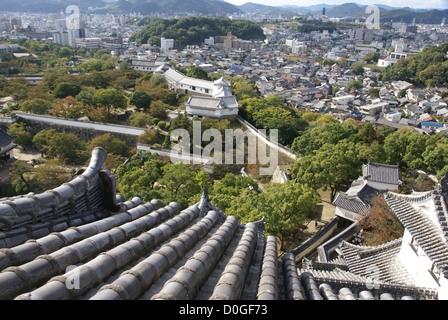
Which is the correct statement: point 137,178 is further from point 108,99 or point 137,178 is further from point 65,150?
point 108,99

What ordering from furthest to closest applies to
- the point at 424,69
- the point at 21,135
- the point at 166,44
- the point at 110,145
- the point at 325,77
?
the point at 166,44 < the point at 325,77 < the point at 424,69 < the point at 21,135 < the point at 110,145

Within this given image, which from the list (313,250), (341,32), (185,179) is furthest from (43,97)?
(341,32)

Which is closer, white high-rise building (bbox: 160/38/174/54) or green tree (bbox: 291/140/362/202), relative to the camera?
green tree (bbox: 291/140/362/202)

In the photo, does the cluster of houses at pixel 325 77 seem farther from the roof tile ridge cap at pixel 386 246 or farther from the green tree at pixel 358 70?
the roof tile ridge cap at pixel 386 246

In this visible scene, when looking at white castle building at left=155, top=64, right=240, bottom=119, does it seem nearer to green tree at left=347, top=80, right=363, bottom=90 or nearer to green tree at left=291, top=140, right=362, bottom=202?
green tree at left=291, top=140, right=362, bottom=202

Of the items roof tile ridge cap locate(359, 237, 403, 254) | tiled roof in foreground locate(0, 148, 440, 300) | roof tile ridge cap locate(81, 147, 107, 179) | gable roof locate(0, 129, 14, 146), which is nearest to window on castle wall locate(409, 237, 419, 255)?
roof tile ridge cap locate(359, 237, 403, 254)

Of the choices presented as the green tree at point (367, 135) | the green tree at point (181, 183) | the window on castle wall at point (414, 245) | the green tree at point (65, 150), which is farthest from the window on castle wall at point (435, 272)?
the green tree at point (65, 150)

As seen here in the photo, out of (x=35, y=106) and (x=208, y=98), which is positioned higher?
(x=208, y=98)

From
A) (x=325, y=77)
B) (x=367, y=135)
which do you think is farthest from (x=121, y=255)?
(x=325, y=77)
